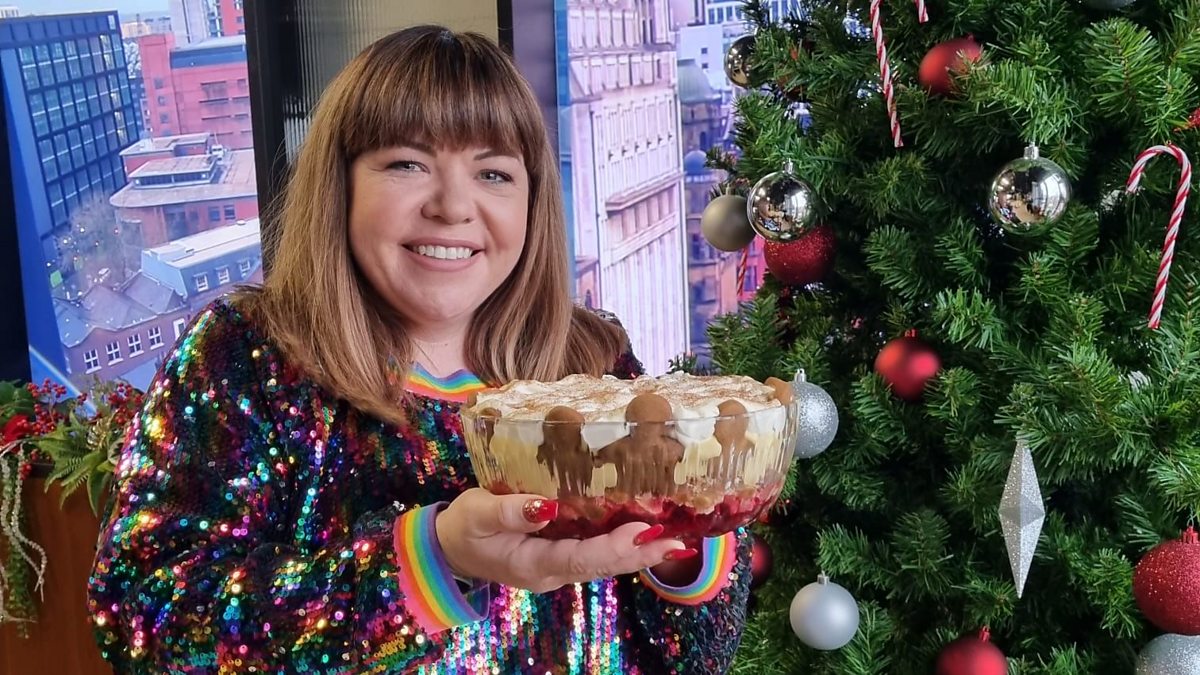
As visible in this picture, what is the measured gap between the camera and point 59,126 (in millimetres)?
3227

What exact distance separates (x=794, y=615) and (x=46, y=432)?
1849 millimetres

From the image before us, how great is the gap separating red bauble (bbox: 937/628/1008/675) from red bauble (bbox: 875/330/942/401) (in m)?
0.29

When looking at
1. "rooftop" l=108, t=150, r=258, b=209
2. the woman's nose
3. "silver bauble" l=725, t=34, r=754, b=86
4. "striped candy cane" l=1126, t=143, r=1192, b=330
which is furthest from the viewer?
"rooftop" l=108, t=150, r=258, b=209

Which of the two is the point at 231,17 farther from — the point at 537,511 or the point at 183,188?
the point at 537,511

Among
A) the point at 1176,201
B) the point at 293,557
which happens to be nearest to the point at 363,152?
the point at 293,557

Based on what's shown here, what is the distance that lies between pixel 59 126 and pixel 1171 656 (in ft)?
10.9

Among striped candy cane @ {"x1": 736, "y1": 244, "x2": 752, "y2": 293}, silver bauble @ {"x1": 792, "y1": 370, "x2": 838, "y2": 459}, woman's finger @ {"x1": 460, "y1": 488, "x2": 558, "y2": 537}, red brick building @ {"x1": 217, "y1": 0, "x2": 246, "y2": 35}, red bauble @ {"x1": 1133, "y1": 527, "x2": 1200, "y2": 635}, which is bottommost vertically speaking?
red bauble @ {"x1": 1133, "y1": 527, "x2": 1200, "y2": 635}

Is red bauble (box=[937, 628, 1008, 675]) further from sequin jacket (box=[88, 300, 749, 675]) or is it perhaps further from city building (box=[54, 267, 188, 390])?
city building (box=[54, 267, 188, 390])

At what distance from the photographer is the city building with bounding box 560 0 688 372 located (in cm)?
259

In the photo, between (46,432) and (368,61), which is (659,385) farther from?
(46,432)

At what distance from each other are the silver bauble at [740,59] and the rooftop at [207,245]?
6.68 ft

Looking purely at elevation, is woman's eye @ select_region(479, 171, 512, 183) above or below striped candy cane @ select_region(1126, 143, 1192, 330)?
above

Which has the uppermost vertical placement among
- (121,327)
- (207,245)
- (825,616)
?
(207,245)

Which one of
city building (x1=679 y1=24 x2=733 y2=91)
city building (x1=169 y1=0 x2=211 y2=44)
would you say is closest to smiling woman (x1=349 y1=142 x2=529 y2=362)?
city building (x1=679 y1=24 x2=733 y2=91)
